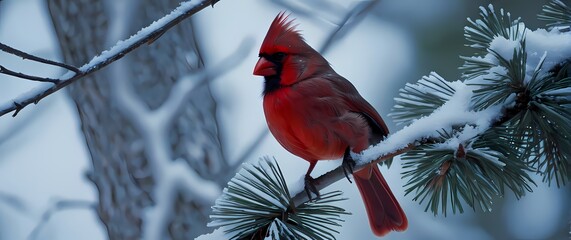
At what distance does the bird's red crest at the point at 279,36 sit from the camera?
185 centimetres

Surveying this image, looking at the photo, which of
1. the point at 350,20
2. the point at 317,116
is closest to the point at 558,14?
the point at 317,116

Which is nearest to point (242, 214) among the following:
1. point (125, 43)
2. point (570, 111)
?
point (125, 43)

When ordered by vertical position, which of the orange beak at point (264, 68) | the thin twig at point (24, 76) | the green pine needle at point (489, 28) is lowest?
the green pine needle at point (489, 28)

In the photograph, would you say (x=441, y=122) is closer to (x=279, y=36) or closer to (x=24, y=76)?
(x=24, y=76)

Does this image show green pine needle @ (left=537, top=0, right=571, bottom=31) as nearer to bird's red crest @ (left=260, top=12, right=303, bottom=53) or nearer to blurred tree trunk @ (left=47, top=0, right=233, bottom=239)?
bird's red crest @ (left=260, top=12, right=303, bottom=53)

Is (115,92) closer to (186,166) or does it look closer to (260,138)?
(186,166)

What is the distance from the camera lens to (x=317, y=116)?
167cm

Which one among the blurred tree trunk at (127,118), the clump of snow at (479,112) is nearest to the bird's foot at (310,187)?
the clump of snow at (479,112)

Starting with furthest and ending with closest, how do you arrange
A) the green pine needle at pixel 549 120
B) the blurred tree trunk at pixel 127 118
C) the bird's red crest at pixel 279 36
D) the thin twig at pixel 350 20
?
the blurred tree trunk at pixel 127 118 → the thin twig at pixel 350 20 → the bird's red crest at pixel 279 36 → the green pine needle at pixel 549 120

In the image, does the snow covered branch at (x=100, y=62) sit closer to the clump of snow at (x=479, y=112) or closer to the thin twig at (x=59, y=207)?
the clump of snow at (x=479, y=112)

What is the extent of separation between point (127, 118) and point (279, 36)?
115cm

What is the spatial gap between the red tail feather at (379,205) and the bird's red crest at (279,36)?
0.38 metres

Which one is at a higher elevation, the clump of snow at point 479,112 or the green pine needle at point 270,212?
the clump of snow at point 479,112

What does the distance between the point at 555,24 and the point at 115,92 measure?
1.96 meters
